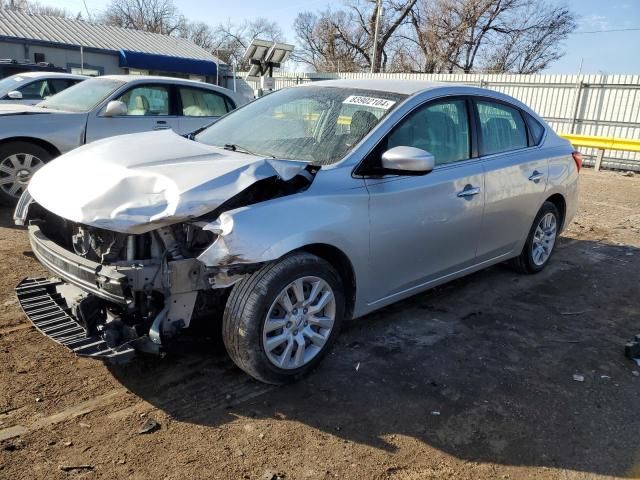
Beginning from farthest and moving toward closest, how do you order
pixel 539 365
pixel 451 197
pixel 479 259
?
pixel 479 259, pixel 451 197, pixel 539 365

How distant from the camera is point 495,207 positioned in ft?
14.4

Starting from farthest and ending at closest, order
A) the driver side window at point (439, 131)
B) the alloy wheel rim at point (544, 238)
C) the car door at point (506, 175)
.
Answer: the alloy wheel rim at point (544, 238) → the car door at point (506, 175) → the driver side window at point (439, 131)

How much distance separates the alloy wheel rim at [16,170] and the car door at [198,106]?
6.45 ft

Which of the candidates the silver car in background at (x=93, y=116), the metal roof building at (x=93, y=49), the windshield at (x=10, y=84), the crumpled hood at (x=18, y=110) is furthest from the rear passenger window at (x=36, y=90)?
the metal roof building at (x=93, y=49)

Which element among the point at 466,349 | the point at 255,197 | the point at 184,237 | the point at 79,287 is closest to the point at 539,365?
the point at 466,349

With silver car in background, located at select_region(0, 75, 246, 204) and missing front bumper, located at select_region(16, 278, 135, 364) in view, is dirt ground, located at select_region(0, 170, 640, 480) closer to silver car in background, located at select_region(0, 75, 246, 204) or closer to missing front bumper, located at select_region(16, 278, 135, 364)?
missing front bumper, located at select_region(16, 278, 135, 364)

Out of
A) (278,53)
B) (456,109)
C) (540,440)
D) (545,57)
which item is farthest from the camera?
(545,57)

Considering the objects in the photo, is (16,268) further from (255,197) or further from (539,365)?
(539,365)

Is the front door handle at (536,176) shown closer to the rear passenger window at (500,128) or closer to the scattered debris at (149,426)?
the rear passenger window at (500,128)

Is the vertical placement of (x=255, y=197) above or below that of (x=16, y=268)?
above

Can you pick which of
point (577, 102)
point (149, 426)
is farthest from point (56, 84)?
point (577, 102)

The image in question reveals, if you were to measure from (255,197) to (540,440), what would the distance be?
2003mm

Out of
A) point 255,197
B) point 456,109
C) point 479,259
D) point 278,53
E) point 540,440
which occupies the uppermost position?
point 278,53

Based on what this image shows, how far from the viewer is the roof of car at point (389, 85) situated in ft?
12.9
